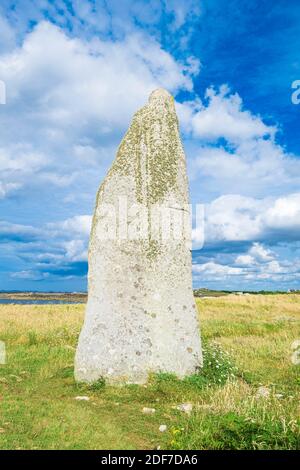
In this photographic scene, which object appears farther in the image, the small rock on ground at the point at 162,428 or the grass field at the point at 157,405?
the small rock on ground at the point at 162,428

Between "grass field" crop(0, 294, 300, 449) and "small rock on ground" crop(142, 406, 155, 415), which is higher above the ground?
"grass field" crop(0, 294, 300, 449)

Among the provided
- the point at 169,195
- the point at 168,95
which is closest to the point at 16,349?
→ the point at 169,195

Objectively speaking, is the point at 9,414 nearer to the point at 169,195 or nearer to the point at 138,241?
the point at 138,241

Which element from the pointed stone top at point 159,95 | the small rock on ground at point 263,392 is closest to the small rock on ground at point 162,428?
the small rock on ground at point 263,392

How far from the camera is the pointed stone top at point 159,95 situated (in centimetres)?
1303

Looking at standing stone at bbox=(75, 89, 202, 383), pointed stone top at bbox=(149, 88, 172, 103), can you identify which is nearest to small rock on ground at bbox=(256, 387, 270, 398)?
standing stone at bbox=(75, 89, 202, 383)

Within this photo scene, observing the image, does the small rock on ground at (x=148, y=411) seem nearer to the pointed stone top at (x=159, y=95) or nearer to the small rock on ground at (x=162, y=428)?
the small rock on ground at (x=162, y=428)

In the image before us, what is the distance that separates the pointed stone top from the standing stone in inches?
27.7

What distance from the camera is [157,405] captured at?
382 inches

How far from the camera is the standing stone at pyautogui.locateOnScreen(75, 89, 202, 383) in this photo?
11.3 meters

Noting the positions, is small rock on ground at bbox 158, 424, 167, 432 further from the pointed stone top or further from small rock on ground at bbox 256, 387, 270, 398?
the pointed stone top

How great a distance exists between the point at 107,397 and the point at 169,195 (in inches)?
209

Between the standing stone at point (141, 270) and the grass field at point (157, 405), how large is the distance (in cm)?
68

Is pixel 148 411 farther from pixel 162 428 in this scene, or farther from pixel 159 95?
pixel 159 95
